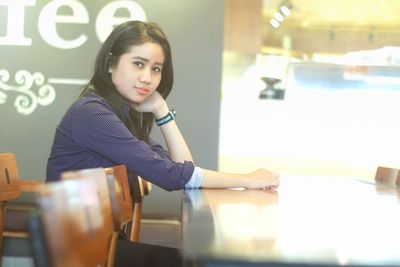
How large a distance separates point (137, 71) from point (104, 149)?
35 centimetres

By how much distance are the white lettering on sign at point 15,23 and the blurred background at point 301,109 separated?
1750mm

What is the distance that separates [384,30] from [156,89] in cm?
493

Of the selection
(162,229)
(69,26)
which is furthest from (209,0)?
(162,229)

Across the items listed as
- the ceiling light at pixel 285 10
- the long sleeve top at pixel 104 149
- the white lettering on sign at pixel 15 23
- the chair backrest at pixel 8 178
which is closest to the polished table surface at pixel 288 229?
the long sleeve top at pixel 104 149

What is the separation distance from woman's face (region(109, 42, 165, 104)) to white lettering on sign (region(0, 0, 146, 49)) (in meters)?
1.75

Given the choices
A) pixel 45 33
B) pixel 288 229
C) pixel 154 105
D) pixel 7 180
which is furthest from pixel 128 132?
pixel 45 33

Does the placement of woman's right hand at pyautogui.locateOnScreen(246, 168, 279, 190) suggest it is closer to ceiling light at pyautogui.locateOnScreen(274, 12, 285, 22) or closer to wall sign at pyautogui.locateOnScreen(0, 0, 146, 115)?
wall sign at pyautogui.locateOnScreen(0, 0, 146, 115)

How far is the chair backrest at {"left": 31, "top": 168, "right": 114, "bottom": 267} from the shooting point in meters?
0.71

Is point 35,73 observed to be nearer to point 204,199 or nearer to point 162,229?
point 162,229

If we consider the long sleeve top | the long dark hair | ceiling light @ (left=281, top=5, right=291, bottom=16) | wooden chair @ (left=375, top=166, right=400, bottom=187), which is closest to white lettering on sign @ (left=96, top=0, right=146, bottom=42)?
the long dark hair

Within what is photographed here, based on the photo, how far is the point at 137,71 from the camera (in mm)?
1995

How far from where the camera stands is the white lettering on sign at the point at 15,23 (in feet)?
12.1

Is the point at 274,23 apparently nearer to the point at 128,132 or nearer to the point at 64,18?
the point at 64,18

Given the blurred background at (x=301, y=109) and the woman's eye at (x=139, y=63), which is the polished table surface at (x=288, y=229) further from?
the blurred background at (x=301, y=109)
